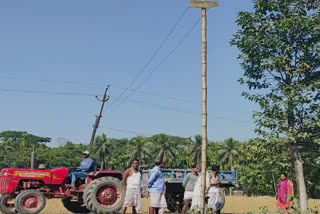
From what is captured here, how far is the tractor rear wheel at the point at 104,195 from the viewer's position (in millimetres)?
11617

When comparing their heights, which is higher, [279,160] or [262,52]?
[262,52]

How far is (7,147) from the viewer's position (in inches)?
3455

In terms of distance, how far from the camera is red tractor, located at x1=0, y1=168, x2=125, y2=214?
1162cm

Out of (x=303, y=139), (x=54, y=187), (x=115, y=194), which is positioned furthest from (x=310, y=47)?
(x=54, y=187)

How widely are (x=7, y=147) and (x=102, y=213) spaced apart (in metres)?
81.7

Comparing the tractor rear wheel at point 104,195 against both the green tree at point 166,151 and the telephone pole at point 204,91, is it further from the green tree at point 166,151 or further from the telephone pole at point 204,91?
the green tree at point 166,151

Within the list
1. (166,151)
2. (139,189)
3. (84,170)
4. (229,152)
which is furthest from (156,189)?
(166,151)

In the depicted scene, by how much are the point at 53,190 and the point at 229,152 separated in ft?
192

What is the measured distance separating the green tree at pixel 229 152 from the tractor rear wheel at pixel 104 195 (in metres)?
57.6

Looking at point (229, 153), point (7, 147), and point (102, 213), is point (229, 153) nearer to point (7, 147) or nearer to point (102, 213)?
point (7, 147)

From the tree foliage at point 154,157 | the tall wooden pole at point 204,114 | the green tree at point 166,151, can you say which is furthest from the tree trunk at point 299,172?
the green tree at point 166,151

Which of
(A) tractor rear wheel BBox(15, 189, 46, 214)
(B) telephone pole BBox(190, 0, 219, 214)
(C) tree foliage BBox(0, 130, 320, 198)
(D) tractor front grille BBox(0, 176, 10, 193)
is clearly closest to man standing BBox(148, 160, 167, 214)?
(B) telephone pole BBox(190, 0, 219, 214)

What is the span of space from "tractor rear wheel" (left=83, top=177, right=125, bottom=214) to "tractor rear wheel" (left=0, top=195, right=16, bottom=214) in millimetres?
2208

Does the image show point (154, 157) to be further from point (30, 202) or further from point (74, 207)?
point (30, 202)
